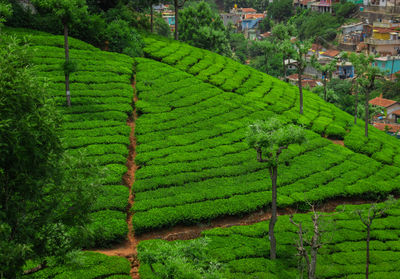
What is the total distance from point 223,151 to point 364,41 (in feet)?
243

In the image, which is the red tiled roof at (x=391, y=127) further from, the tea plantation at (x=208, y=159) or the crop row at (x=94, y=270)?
the crop row at (x=94, y=270)

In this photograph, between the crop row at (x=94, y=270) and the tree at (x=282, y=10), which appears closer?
the crop row at (x=94, y=270)

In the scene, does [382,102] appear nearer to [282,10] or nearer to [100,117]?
[100,117]

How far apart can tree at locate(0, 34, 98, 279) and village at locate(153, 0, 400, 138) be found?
174 feet

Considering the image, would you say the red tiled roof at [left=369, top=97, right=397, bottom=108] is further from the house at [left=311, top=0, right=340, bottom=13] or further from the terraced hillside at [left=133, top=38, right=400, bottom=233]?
the house at [left=311, top=0, right=340, bottom=13]

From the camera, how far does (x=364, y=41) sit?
89188mm

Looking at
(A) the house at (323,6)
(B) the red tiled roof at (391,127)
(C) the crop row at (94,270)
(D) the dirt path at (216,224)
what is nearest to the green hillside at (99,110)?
(C) the crop row at (94,270)

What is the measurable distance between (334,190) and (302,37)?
289ft

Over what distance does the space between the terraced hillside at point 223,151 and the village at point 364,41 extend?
26.7 meters

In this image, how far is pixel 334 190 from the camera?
2402 cm

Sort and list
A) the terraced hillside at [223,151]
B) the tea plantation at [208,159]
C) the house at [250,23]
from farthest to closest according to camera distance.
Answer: the house at [250,23]
the terraced hillside at [223,151]
the tea plantation at [208,159]

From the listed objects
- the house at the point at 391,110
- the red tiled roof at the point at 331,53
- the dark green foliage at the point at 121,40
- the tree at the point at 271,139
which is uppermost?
the dark green foliage at the point at 121,40

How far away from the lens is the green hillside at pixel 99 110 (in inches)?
788

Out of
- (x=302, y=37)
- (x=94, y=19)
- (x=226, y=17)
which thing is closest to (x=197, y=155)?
(x=94, y=19)
